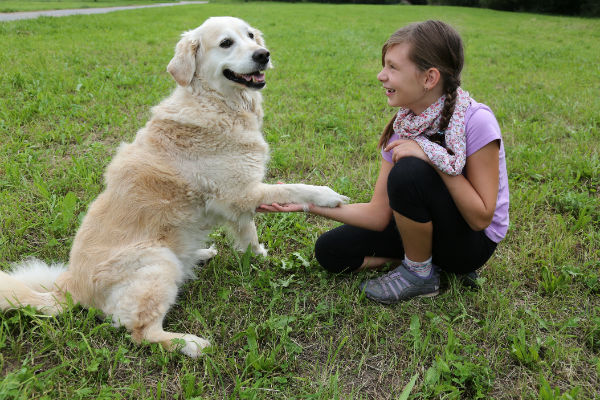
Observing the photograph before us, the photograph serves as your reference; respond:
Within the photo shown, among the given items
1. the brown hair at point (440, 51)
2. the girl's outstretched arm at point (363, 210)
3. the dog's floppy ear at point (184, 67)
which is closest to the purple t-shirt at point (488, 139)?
the brown hair at point (440, 51)

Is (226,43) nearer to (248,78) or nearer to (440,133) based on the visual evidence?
(248,78)

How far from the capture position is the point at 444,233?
2.22 meters

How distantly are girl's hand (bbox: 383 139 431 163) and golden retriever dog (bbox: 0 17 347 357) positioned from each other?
43 cm

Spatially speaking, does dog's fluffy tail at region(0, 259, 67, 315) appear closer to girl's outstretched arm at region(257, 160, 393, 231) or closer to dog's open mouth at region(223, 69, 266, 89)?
girl's outstretched arm at region(257, 160, 393, 231)

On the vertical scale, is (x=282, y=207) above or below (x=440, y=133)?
below

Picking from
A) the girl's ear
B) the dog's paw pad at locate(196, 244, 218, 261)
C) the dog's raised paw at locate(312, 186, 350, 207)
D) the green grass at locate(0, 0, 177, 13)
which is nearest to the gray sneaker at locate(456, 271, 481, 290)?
the dog's raised paw at locate(312, 186, 350, 207)

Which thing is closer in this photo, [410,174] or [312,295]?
[410,174]

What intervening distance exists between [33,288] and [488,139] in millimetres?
2657

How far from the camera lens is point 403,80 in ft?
6.88

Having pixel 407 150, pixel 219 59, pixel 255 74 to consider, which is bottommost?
pixel 407 150

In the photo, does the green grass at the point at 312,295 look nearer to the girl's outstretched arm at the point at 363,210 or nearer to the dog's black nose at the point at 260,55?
the girl's outstretched arm at the point at 363,210

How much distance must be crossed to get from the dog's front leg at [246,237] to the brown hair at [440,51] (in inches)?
55.1

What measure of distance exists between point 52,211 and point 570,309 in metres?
3.60

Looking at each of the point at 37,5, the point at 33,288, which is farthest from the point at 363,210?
the point at 37,5
